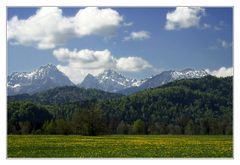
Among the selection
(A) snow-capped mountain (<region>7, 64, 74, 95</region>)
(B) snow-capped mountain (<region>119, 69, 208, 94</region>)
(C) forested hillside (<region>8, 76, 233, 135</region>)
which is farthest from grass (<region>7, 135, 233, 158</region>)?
(B) snow-capped mountain (<region>119, 69, 208, 94</region>)

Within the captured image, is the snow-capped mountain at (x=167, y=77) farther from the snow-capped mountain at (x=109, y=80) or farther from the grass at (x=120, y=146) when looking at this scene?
A: the grass at (x=120, y=146)

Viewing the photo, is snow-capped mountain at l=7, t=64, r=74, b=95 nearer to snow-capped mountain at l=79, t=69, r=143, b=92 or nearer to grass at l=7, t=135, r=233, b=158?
snow-capped mountain at l=79, t=69, r=143, b=92

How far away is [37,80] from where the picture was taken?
2255 cm

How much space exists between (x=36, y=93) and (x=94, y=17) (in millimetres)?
2539

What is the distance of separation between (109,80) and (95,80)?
401 millimetres

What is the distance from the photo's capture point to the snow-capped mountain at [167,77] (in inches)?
887

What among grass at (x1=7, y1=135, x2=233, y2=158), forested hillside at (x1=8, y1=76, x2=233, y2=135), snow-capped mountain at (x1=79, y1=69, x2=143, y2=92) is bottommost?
grass at (x1=7, y1=135, x2=233, y2=158)

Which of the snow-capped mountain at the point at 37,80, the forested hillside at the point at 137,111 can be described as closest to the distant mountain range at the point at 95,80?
the snow-capped mountain at the point at 37,80

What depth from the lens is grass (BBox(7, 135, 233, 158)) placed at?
21.9m

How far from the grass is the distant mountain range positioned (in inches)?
49.4
